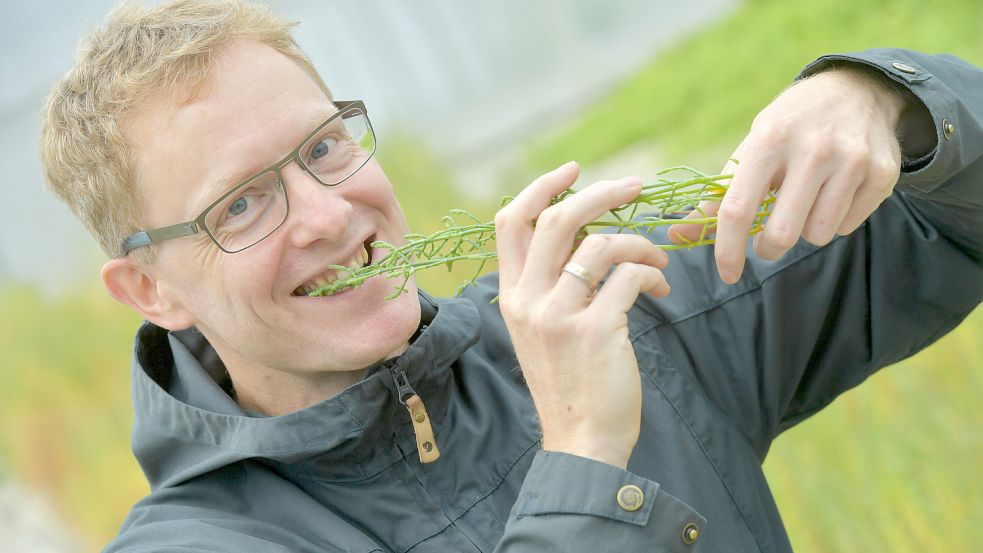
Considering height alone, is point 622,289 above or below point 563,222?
below

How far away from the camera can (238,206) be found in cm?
203

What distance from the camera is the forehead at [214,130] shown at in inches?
78.5

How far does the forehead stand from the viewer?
1994mm

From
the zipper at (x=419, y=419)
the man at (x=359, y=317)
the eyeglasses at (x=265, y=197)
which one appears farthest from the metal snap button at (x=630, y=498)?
the eyeglasses at (x=265, y=197)

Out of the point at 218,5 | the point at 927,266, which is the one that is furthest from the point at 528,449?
the point at 218,5

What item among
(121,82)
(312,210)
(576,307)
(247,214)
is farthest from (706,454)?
Answer: (121,82)

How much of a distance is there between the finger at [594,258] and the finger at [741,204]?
125mm

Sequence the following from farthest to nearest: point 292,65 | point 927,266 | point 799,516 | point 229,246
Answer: point 799,516 < point 292,65 < point 229,246 < point 927,266

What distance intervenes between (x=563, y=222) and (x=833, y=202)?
364mm

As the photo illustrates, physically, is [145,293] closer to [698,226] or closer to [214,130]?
[214,130]

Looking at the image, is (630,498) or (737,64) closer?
(630,498)

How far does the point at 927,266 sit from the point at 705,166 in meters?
4.01

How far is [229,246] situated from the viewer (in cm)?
202

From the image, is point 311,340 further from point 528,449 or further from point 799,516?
point 799,516
